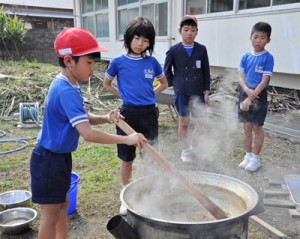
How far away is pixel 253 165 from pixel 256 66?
1277mm

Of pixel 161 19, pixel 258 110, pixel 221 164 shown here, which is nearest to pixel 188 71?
pixel 258 110

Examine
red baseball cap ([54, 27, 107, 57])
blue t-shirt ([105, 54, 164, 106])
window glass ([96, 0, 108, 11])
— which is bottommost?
blue t-shirt ([105, 54, 164, 106])

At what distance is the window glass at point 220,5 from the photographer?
24.8ft

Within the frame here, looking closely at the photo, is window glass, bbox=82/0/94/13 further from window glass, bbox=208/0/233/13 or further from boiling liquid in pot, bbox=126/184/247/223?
boiling liquid in pot, bbox=126/184/247/223

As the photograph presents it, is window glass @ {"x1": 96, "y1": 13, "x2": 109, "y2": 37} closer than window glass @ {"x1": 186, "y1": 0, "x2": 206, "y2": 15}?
No

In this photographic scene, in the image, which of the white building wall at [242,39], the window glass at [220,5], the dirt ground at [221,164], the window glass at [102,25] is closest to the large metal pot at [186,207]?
the dirt ground at [221,164]

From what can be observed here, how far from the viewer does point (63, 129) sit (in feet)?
6.63

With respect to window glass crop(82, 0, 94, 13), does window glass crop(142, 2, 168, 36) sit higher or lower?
lower

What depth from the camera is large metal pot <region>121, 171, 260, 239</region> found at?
70.9 inches

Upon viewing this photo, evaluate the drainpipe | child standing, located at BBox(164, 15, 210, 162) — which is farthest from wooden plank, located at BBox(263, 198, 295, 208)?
the drainpipe

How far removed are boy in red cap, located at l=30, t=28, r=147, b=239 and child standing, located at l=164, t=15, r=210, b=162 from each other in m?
2.39

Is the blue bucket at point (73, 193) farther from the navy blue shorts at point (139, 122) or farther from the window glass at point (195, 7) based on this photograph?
Result: the window glass at point (195, 7)

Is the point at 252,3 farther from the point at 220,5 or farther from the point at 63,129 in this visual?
the point at 63,129

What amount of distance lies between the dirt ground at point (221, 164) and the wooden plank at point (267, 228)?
0.26 ft
